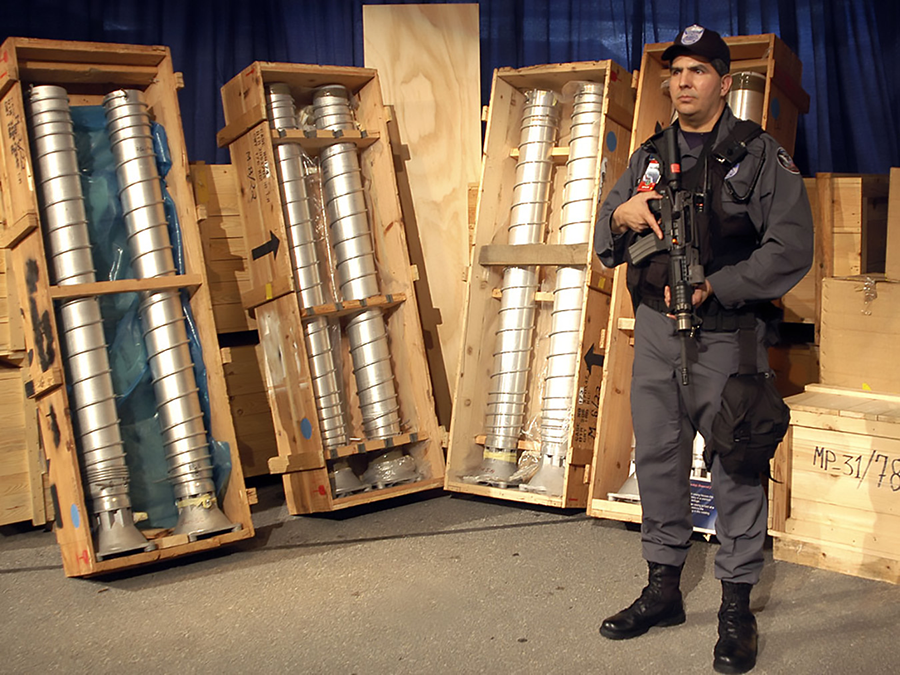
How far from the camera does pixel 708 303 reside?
246cm

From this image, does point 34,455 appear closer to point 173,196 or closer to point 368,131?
point 173,196

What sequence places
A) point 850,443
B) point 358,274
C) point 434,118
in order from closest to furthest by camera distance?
point 850,443 → point 358,274 → point 434,118

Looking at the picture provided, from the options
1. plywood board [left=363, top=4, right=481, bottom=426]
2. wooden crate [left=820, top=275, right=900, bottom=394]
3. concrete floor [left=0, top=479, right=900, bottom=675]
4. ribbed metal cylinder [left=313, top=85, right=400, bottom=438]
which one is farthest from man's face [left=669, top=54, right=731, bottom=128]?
plywood board [left=363, top=4, right=481, bottom=426]

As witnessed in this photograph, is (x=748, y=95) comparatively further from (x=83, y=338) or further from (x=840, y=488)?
(x=83, y=338)

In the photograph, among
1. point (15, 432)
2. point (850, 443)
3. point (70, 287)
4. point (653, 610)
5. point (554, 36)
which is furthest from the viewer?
point (554, 36)

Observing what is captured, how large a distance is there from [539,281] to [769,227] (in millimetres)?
1782

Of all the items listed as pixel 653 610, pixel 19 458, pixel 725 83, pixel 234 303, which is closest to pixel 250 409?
pixel 234 303

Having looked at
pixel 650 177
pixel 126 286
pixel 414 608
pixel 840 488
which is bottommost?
pixel 414 608

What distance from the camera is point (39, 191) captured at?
3336 millimetres

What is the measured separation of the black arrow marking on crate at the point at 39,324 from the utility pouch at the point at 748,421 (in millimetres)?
2232

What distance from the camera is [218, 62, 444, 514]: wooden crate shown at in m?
3.74

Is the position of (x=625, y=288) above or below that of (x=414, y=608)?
above

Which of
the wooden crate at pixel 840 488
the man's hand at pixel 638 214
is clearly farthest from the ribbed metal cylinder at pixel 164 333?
the wooden crate at pixel 840 488

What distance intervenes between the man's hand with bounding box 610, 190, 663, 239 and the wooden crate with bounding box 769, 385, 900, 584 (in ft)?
3.39
